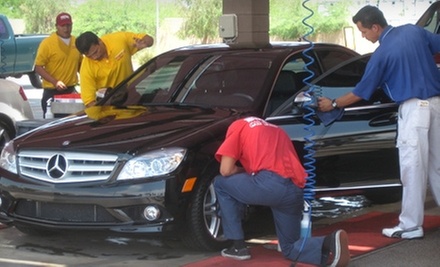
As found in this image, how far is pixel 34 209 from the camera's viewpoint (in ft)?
23.4

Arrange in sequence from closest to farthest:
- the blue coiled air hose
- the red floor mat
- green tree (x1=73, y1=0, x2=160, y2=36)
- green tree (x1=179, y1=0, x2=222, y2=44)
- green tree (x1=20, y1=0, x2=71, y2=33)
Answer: the blue coiled air hose → the red floor mat → green tree (x1=179, y1=0, x2=222, y2=44) → green tree (x1=73, y1=0, x2=160, y2=36) → green tree (x1=20, y1=0, x2=71, y2=33)

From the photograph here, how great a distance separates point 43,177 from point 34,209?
256 millimetres

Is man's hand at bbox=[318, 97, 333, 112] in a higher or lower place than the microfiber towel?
higher

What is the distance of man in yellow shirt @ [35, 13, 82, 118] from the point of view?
447 inches

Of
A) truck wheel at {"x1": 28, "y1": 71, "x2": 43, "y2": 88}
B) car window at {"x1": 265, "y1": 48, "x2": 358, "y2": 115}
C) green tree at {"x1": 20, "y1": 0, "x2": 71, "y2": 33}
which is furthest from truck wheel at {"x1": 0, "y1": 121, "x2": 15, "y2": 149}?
green tree at {"x1": 20, "y1": 0, "x2": 71, "y2": 33}

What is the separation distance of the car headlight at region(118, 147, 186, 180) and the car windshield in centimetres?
107

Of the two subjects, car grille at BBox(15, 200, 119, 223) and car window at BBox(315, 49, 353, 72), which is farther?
car window at BBox(315, 49, 353, 72)

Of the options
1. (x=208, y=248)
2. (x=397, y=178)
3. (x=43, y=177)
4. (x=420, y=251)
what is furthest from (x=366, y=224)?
(x=43, y=177)

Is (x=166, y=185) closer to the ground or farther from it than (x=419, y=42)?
closer to the ground

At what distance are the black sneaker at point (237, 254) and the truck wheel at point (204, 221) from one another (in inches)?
9.8

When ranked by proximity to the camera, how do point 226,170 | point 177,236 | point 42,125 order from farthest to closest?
1. point 42,125
2. point 177,236
3. point 226,170

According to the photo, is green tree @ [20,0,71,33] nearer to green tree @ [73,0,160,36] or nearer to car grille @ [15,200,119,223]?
green tree @ [73,0,160,36]

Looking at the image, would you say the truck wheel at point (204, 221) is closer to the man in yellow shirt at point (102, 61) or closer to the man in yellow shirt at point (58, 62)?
the man in yellow shirt at point (102, 61)

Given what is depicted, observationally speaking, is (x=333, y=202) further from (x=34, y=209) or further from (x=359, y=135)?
(x=34, y=209)
